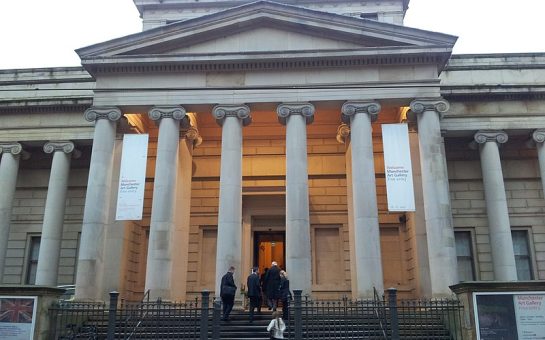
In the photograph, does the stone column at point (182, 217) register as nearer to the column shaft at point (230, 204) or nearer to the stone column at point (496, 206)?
the column shaft at point (230, 204)

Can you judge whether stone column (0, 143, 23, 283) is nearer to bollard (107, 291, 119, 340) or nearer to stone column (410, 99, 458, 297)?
bollard (107, 291, 119, 340)

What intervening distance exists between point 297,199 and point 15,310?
950 centimetres

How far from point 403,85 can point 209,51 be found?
304 inches

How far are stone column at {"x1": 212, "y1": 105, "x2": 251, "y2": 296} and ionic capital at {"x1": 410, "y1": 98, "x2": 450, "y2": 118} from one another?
643 cm

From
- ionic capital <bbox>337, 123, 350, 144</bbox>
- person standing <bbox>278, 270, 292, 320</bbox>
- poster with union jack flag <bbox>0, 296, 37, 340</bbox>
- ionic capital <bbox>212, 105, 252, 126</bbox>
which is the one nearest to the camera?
poster with union jack flag <bbox>0, 296, 37, 340</bbox>

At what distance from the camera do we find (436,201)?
1836 centimetres

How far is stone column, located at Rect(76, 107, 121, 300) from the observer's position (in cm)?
1831

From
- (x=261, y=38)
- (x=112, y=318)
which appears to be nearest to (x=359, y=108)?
(x=261, y=38)

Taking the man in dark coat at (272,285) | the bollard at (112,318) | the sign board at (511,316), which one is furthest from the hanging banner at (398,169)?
the bollard at (112,318)

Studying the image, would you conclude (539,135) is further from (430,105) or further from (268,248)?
(268,248)

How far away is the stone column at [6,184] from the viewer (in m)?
23.0

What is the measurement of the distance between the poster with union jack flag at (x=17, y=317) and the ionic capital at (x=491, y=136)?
59.9ft

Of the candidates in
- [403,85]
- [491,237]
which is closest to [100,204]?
[403,85]

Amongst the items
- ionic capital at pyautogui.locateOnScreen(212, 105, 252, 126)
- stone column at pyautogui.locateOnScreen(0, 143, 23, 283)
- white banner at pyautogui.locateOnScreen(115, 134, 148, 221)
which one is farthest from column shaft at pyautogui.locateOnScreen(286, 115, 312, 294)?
stone column at pyautogui.locateOnScreen(0, 143, 23, 283)
